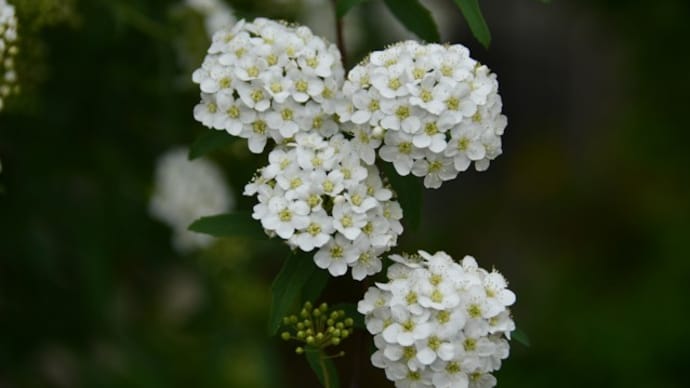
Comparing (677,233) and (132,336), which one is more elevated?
(677,233)

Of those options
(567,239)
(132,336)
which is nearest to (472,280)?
(132,336)

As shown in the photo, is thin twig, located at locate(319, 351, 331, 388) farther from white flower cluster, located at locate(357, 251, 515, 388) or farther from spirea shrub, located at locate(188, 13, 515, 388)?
white flower cluster, located at locate(357, 251, 515, 388)

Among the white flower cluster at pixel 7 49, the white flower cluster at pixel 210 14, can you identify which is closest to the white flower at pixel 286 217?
the white flower cluster at pixel 7 49

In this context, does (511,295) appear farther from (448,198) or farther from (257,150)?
(448,198)

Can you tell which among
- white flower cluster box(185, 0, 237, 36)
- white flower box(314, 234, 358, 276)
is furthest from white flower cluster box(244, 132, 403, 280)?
white flower cluster box(185, 0, 237, 36)

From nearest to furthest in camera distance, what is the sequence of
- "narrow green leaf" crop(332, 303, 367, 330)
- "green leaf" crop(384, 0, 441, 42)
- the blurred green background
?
1. "narrow green leaf" crop(332, 303, 367, 330)
2. "green leaf" crop(384, 0, 441, 42)
3. the blurred green background

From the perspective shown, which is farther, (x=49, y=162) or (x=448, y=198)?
(x=448, y=198)

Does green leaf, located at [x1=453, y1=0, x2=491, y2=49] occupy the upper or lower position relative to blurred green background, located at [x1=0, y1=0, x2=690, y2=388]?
lower
